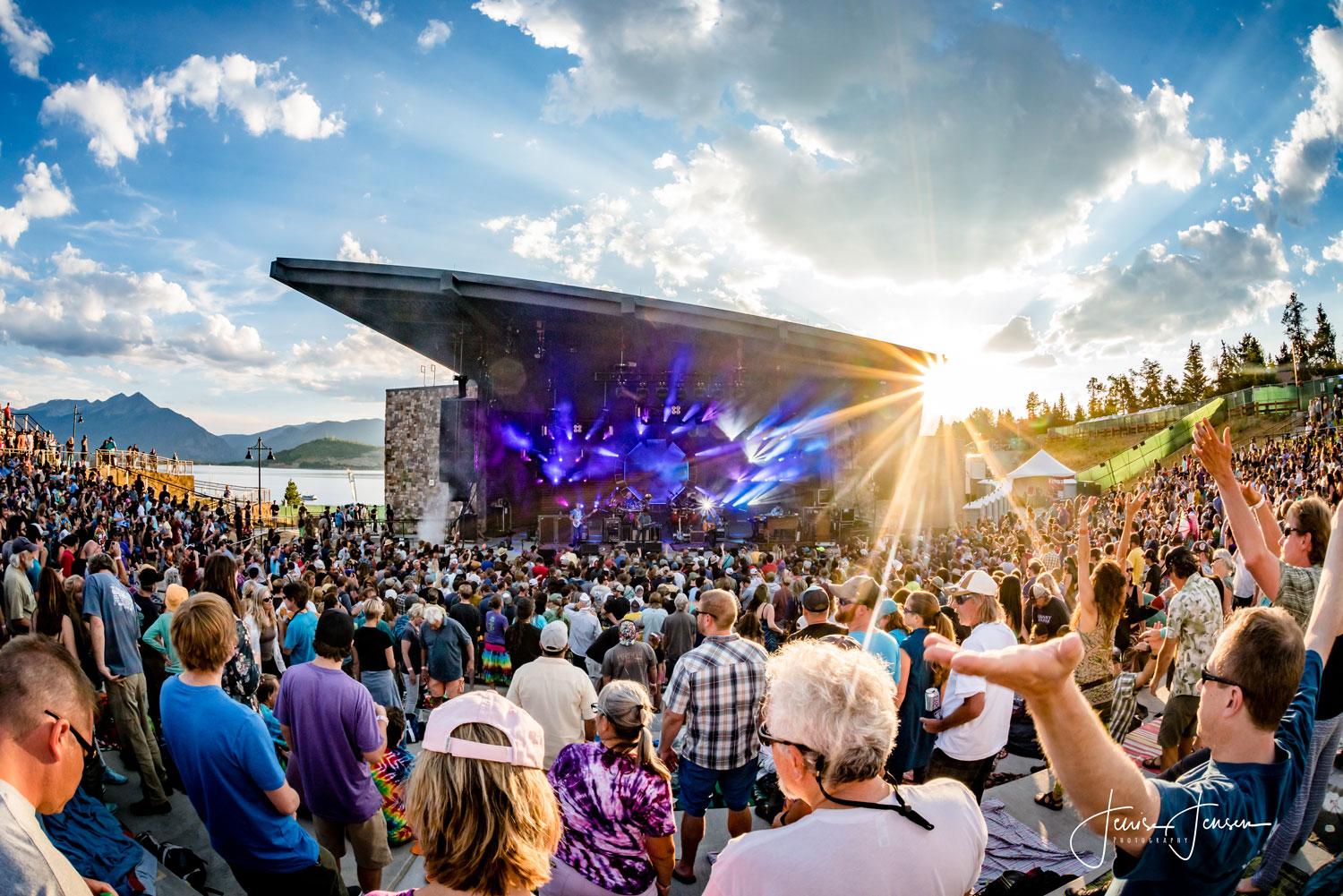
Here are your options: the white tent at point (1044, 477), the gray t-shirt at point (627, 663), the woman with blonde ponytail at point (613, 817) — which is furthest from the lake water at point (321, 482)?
the woman with blonde ponytail at point (613, 817)

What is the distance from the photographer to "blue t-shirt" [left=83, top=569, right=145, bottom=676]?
4.43 metres

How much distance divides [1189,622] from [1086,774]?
3556 mm

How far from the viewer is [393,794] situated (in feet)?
12.3

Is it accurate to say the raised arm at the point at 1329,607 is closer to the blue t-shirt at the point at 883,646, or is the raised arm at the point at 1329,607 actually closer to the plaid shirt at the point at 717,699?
the blue t-shirt at the point at 883,646

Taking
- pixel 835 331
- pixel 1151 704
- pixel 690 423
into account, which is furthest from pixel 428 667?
pixel 690 423

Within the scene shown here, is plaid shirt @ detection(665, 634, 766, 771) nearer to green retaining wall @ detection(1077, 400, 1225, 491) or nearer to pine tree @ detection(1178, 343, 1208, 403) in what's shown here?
green retaining wall @ detection(1077, 400, 1225, 491)

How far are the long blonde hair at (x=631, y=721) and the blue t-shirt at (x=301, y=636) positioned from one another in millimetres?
3708

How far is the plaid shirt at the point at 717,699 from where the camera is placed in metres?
3.39

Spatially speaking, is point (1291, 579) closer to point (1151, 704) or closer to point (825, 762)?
point (825, 762)

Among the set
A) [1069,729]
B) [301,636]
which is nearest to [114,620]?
[301,636]

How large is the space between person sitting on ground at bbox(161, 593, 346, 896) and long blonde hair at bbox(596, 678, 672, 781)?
1189 mm

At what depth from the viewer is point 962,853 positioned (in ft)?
4.69

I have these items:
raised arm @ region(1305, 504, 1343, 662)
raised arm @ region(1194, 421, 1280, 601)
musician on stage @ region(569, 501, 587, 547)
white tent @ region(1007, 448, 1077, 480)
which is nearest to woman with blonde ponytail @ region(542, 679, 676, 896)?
raised arm @ region(1305, 504, 1343, 662)

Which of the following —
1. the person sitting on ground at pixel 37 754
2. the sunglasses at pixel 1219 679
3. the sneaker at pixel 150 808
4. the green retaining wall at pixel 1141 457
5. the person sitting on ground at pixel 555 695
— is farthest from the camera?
the green retaining wall at pixel 1141 457
